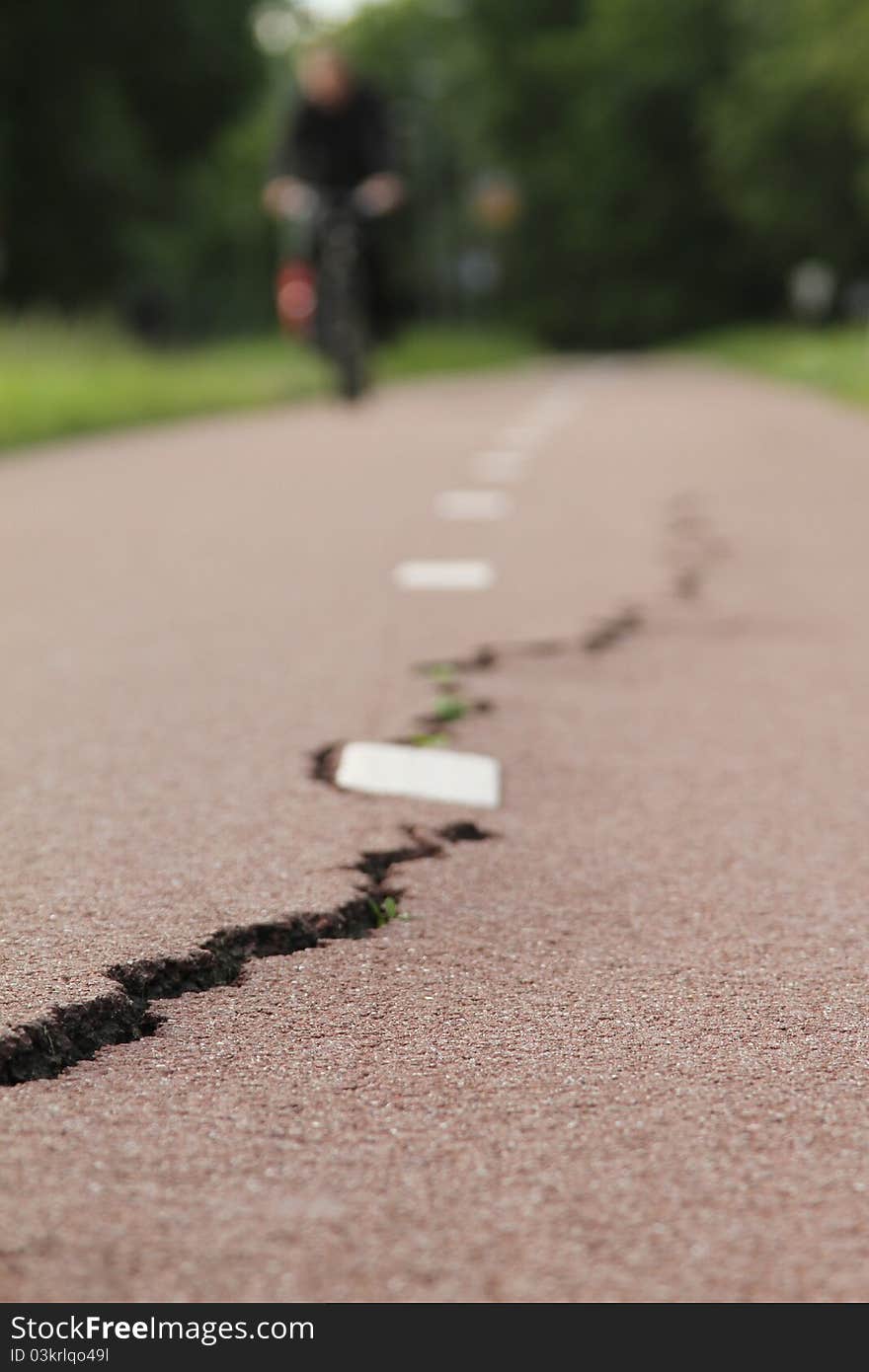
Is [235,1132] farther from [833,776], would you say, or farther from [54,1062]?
[833,776]

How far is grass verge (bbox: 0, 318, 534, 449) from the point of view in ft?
49.1

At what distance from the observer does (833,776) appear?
4.20 m

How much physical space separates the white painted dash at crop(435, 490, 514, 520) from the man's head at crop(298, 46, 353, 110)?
5265 mm

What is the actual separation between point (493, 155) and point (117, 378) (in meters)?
48.1

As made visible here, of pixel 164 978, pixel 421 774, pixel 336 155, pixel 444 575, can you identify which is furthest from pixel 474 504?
pixel 164 978

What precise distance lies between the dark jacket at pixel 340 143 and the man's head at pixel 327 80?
9 centimetres

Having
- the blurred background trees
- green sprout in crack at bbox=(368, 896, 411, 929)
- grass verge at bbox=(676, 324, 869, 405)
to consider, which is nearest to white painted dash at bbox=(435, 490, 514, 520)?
green sprout in crack at bbox=(368, 896, 411, 929)

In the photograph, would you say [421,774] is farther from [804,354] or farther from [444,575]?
[804,354]

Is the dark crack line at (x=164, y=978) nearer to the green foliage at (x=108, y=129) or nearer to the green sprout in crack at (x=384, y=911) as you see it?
the green sprout in crack at (x=384, y=911)

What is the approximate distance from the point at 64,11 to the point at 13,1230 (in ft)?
113

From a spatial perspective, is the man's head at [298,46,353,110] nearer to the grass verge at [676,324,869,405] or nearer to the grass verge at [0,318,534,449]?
the grass verge at [0,318,534,449]

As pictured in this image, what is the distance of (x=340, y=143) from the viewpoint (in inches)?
595

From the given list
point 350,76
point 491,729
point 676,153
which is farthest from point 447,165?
point 491,729

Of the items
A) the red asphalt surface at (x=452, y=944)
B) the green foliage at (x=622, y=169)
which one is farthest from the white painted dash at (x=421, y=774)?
the green foliage at (x=622, y=169)
